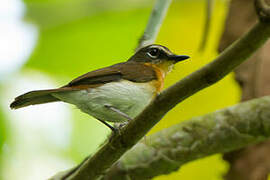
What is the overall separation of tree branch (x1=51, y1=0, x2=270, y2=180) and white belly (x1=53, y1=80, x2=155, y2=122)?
0.56m

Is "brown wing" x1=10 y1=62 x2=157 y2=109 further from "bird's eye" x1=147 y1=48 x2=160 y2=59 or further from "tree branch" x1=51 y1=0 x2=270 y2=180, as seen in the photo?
"tree branch" x1=51 y1=0 x2=270 y2=180

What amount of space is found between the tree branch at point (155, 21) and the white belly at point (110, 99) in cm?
61

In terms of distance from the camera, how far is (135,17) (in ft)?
22.8

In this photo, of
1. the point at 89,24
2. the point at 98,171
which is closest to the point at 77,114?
the point at 89,24

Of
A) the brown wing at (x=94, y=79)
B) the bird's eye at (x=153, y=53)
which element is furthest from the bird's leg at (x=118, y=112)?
the bird's eye at (x=153, y=53)

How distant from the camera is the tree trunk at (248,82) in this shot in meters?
4.05

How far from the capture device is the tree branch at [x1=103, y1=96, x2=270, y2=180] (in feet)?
13.0

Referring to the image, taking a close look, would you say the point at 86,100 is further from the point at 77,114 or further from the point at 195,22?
the point at 77,114

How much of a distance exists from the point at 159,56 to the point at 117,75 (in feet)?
2.23

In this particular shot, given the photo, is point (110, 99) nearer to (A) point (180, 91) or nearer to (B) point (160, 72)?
(B) point (160, 72)

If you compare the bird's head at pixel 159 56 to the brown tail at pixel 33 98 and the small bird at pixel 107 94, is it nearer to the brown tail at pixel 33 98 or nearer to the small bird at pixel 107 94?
the small bird at pixel 107 94

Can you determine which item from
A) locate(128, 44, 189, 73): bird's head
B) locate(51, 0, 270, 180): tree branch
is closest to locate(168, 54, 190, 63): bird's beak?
locate(128, 44, 189, 73): bird's head

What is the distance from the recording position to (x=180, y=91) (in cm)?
253

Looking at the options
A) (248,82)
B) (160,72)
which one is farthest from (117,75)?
(248,82)
